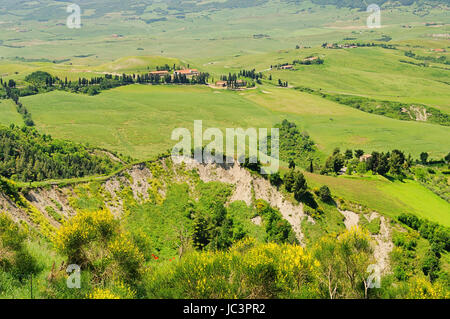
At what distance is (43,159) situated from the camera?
100625mm

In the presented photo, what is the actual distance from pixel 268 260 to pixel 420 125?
184840 millimetres

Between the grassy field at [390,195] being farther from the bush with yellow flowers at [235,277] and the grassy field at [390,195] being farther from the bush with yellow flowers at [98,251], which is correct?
the bush with yellow flowers at [98,251]

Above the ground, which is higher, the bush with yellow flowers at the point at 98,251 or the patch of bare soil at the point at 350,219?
the bush with yellow flowers at the point at 98,251

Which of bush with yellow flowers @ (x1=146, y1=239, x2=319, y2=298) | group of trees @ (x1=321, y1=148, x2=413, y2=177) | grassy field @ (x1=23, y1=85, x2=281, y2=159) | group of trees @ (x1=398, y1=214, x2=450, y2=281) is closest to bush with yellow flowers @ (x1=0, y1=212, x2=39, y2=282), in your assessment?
bush with yellow flowers @ (x1=146, y1=239, x2=319, y2=298)

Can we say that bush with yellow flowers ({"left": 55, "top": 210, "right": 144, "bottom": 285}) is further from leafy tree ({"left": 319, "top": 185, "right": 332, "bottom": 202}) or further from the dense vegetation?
the dense vegetation

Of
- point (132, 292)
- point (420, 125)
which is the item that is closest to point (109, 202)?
point (132, 292)

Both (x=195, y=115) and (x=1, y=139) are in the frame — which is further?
(x=195, y=115)

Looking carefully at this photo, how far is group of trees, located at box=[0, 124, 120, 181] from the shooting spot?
9062cm

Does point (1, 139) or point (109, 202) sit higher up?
point (1, 139)

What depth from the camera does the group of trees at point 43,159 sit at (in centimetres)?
9062

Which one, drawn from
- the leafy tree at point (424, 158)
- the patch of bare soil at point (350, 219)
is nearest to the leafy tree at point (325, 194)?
the patch of bare soil at point (350, 219)

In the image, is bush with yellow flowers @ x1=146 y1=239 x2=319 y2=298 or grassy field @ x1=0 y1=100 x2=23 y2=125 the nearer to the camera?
bush with yellow flowers @ x1=146 y1=239 x2=319 y2=298
